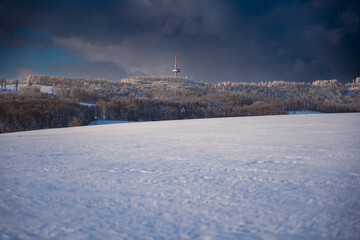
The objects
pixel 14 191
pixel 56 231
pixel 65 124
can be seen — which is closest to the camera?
pixel 56 231

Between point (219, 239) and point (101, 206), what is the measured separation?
2142 millimetres

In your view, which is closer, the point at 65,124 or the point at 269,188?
the point at 269,188

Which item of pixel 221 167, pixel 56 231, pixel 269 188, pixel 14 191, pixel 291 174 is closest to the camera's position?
pixel 56 231

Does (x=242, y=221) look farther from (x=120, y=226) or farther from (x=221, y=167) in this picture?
(x=221, y=167)

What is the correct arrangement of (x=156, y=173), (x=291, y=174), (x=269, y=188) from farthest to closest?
(x=156, y=173), (x=291, y=174), (x=269, y=188)

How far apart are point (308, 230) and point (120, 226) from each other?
254 cm

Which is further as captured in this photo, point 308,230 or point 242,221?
point 242,221

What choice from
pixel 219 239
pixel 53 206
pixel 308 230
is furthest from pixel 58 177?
pixel 308 230

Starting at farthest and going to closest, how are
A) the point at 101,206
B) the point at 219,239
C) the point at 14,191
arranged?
the point at 14,191 → the point at 101,206 → the point at 219,239

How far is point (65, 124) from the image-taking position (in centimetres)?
5200

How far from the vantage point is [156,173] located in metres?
5.88

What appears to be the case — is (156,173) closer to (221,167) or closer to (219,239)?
(221,167)

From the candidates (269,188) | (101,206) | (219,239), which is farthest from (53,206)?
(269,188)

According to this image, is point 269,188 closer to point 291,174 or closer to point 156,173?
point 291,174
